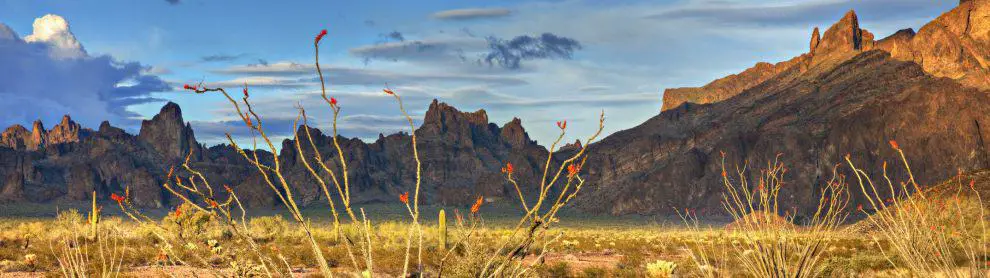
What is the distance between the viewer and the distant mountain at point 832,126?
4830 inches

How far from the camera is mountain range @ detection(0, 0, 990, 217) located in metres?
124

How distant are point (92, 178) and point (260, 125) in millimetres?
193905

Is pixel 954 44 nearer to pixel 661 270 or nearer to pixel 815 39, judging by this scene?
pixel 815 39

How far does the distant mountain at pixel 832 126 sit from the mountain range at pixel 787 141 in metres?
0.24

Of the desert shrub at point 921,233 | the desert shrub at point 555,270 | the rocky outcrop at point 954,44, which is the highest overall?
the rocky outcrop at point 954,44

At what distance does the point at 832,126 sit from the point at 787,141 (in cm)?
773

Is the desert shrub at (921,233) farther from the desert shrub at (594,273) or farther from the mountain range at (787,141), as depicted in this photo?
the mountain range at (787,141)

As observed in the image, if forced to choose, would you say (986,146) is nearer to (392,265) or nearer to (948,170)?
(948,170)

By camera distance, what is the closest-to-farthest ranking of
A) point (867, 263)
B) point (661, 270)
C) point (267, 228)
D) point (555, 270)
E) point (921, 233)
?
point (921, 233) < point (661, 270) < point (555, 270) < point (867, 263) < point (267, 228)

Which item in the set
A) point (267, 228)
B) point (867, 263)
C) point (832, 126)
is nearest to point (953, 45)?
point (832, 126)

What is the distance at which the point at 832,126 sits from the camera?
131m

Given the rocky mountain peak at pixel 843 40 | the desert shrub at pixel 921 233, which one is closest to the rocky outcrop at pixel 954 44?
the rocky mountain peak at pixel 843 40

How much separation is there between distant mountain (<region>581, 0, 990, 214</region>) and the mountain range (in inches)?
9.6

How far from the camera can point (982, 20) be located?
149875 mm
